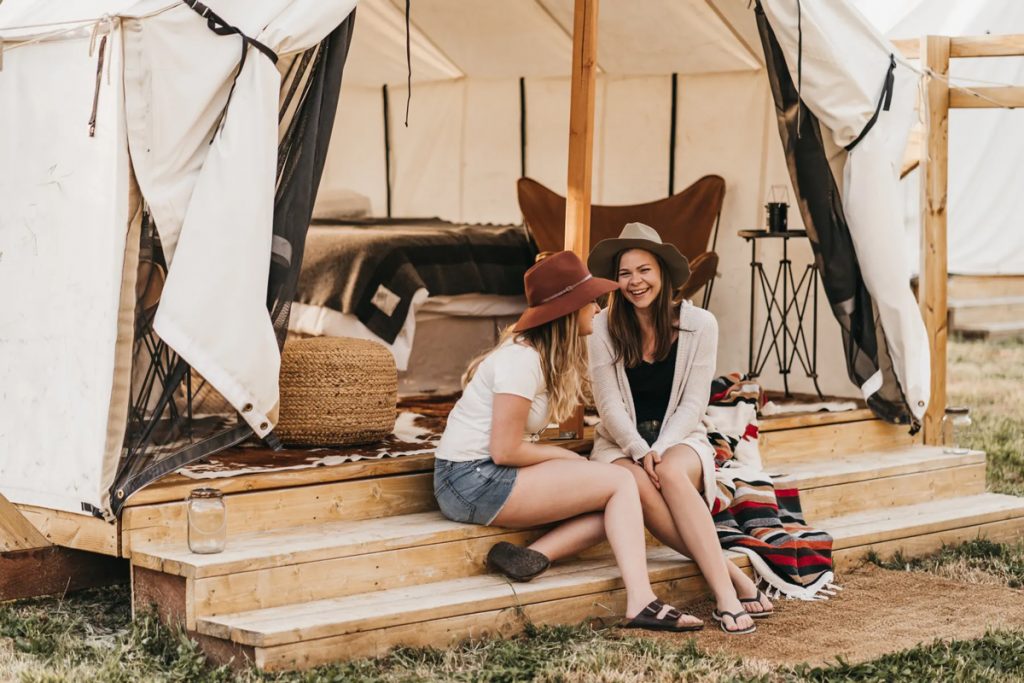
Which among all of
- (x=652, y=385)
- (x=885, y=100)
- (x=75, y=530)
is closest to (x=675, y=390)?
(x=652, y=385)

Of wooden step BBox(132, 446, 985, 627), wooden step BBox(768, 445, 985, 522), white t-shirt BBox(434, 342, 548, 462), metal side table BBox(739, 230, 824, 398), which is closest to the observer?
wooden step BBox(132, 446, 985, 627)

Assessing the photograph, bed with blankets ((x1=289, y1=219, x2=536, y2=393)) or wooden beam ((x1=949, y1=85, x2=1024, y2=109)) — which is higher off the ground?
wooden beam ((x1=949, y1=85, x2=1024, y2=109))

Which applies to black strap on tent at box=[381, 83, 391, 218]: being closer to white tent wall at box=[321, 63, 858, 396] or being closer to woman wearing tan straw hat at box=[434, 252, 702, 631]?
white tent wall at box=[321, 63, 858, 396]

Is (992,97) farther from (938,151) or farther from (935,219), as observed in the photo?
(935,219)

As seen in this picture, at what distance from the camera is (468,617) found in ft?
12.2

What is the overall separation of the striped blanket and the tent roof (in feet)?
6.23

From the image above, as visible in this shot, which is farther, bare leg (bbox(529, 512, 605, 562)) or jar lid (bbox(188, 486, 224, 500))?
bare leg (bbox(529, 512, 605, 562))

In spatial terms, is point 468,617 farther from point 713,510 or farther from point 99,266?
point 99,266

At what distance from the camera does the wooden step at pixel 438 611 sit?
3406 millimetres

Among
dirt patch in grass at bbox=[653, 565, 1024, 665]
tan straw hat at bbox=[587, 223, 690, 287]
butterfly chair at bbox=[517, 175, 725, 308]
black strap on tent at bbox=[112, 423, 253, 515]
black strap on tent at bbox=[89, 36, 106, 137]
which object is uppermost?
Answer: black strap on tent at bbox=[89, 36, 106, 137]

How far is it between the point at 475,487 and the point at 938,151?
2.84 meters

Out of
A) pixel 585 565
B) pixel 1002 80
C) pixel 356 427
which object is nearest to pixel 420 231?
pixel 356 427

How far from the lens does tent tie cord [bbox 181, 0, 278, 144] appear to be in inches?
146

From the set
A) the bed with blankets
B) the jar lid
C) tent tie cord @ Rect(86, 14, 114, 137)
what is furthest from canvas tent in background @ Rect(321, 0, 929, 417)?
the jar lid
